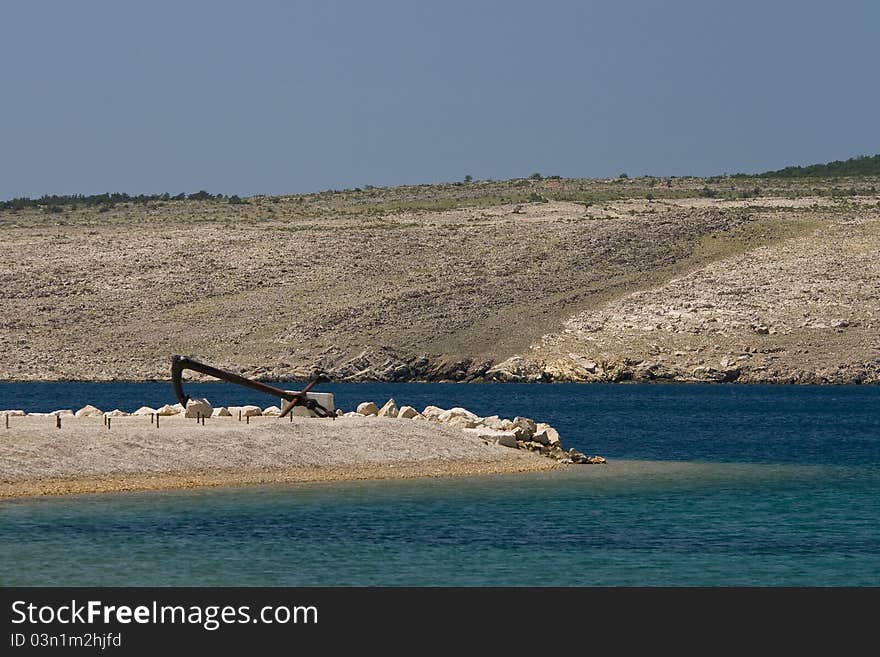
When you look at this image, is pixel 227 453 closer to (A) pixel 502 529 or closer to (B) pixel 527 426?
(A) pixel 502 529

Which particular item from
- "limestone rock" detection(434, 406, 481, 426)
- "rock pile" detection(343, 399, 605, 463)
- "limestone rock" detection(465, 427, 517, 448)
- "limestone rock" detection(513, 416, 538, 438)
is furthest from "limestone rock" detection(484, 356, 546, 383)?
"limestone rock" detection(465, 427, 517, 448)

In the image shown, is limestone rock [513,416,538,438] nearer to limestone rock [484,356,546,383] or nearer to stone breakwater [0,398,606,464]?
stone breakwater [0,398,606,464]

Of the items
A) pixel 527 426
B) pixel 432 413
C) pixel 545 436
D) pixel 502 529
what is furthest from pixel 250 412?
pixel 502 529

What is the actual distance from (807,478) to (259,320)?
2535 inches

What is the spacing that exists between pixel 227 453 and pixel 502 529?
388 inches

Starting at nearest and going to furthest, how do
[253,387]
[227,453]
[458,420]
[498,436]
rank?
[227,453] < [498,436] < [253,387] < [458,420]

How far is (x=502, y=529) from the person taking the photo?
31.2 meters

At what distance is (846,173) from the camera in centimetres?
18262

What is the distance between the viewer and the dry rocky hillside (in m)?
95.3

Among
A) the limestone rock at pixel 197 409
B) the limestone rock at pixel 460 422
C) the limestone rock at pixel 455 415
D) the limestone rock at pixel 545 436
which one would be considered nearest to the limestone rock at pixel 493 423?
the limestone rock at pixel 455 415

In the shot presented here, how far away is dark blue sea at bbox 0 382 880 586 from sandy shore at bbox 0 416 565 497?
1137 mm

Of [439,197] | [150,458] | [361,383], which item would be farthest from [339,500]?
[439,197]

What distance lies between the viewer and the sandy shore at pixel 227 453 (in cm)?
3609
